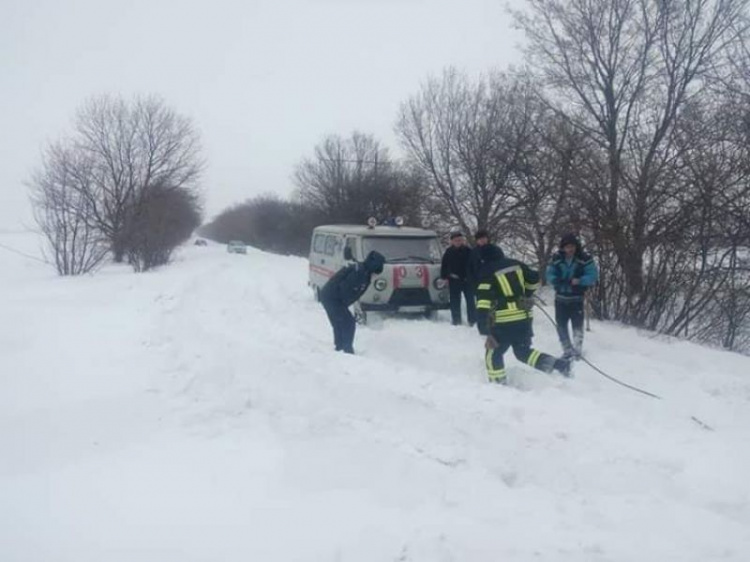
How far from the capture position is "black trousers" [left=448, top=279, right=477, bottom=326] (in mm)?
9812

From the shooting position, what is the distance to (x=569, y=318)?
7.50m

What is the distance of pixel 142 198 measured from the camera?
33.8 metres

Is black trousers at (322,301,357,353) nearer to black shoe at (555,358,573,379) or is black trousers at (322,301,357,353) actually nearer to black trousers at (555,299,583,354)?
black shoe at (555,358,573,379)

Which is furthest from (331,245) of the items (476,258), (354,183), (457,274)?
(354,183)

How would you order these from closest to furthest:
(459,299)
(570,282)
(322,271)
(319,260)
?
1. (570,282)
2. (459,299)
3. (322,271)
4. (319,260)

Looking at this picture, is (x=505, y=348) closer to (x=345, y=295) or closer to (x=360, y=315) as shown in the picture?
(x=345, y=295)

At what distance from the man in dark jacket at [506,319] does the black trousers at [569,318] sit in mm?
1025

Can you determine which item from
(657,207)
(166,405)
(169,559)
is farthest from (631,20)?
(169,559)

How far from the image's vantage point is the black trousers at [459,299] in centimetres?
981

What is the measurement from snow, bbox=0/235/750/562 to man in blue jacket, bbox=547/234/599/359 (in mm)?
562

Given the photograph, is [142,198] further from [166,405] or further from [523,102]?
[166,405]

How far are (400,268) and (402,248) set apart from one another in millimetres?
640

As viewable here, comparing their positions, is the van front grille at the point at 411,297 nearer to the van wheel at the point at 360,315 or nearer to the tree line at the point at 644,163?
the van wheel at the point at 360,315

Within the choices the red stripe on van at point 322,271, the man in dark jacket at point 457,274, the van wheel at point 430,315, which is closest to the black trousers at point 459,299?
the man in dark jacket at point 457,274
